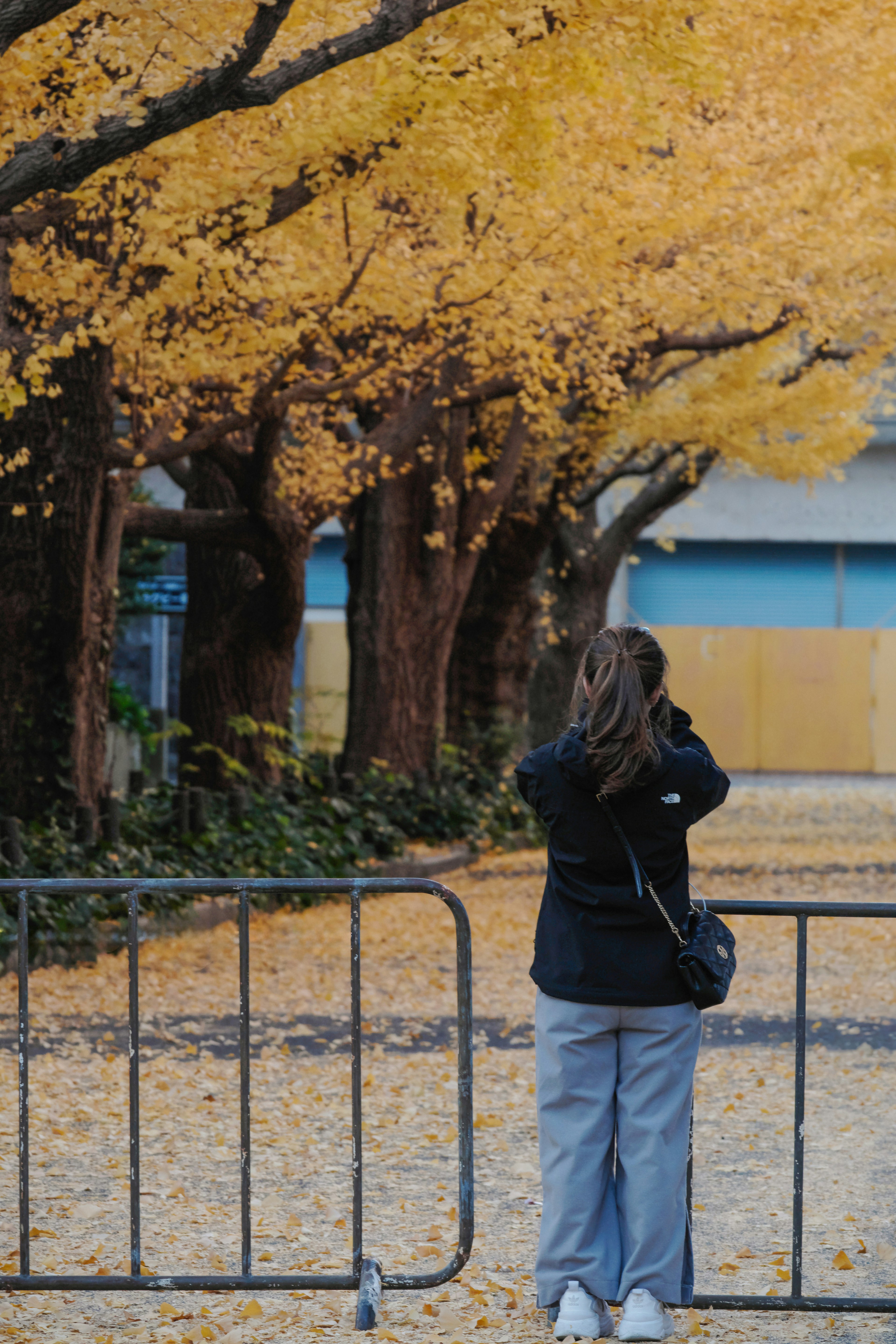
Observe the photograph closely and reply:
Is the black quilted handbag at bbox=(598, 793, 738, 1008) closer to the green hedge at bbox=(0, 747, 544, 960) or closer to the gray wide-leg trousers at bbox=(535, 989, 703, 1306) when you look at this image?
the gray wide-leg trousers at bbox=(535, 989, 703, 1306)

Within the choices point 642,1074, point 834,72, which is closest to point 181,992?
point 642,1074

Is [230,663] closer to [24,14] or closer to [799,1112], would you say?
[24,14]

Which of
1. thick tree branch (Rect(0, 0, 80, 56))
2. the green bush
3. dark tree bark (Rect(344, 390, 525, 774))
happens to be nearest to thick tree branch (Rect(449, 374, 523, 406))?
dark tree bark (Rect(344, 390, 525, 774))

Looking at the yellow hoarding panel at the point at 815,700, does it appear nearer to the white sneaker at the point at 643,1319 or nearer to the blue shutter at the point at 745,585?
the blue shutter at the point at 745,585

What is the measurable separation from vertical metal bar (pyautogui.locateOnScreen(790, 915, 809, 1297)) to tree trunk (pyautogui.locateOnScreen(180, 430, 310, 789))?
34.8 ft

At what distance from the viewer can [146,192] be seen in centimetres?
889

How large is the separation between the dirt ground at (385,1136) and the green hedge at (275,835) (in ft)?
1.24

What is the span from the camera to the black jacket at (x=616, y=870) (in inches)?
148

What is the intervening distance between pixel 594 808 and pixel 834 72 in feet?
33.6

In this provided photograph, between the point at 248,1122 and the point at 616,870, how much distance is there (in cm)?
122

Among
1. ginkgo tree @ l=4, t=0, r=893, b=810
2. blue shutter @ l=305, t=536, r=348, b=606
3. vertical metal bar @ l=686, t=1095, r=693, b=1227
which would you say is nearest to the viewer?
vertical metal bar @ l=686, t=1095, r=693, b=1227

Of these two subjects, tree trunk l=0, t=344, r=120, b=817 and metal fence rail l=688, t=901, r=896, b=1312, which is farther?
tree trunk l=0, t=344, r=120, b=817

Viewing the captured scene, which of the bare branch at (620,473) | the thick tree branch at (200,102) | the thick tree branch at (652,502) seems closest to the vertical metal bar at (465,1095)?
the thick tree branch at (200,102)

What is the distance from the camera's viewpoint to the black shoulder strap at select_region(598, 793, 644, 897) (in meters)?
3.75
